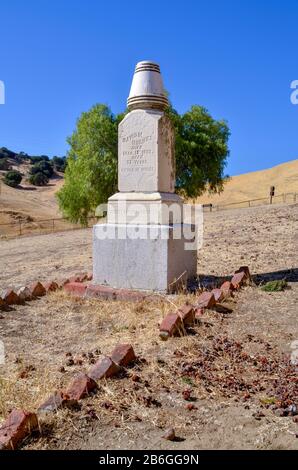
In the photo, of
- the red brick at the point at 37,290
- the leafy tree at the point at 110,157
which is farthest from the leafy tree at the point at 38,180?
the red brick at the point at 37,290

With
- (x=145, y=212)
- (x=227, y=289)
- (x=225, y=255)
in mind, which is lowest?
(x=227, y=289)

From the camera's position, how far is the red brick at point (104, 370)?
323 centimetres

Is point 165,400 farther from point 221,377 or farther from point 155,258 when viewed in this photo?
point 155,258

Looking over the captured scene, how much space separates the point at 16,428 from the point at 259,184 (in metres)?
67.1

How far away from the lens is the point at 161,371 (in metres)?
3.45

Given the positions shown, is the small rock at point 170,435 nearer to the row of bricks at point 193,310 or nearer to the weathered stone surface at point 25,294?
the row of bricks at point 193,310

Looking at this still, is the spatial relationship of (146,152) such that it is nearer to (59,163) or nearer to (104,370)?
(104,370)

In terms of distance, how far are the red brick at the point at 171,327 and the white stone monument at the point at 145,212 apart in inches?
61.1

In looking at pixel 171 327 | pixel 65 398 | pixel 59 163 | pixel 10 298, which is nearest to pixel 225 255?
pixel 10 298

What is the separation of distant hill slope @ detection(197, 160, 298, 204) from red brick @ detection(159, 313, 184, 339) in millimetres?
50076

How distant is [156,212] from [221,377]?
3.13 meters
